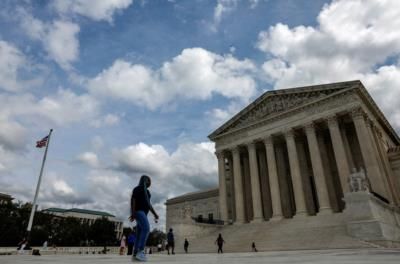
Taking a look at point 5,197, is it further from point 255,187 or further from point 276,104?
point 276,104

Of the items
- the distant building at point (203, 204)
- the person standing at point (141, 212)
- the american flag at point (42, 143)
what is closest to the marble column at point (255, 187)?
the distant building at point (203, 204)

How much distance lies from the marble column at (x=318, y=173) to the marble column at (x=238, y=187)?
9.66m

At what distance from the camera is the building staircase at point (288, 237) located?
19.4m

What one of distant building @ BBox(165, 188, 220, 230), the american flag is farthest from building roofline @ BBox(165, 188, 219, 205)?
the american flag

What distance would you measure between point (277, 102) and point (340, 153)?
9.97 meters

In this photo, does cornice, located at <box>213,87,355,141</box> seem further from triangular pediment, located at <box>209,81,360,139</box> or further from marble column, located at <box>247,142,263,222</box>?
marble column, located at <box>247,142,263,222</box>

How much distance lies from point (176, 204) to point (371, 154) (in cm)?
4350

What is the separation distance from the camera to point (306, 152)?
36.2m

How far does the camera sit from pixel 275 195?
32.2 meters

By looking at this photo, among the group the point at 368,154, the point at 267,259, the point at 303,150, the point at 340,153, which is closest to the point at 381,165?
the point at 368,154

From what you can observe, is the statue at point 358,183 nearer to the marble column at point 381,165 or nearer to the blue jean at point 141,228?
the marble column at point 381,165

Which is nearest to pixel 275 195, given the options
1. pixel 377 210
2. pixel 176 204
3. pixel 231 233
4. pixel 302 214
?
pixel 302 214

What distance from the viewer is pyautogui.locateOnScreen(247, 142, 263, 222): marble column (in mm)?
33000

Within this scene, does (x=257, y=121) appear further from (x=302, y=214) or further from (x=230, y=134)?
(x=302, y=214)
